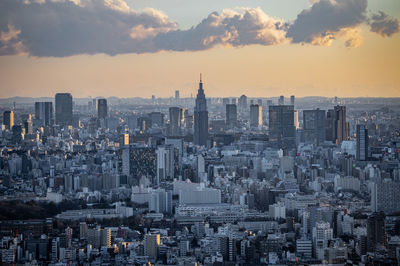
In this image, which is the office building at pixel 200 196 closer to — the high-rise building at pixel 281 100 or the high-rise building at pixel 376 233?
the high-rise building at pixel 376 233

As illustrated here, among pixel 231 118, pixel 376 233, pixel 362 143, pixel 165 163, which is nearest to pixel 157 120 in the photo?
Answer: pixel 231 118

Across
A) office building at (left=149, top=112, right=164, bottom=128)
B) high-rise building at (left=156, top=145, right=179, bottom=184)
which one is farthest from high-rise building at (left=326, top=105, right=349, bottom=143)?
office building at (left=149, top=112, right=164, bottom=128)

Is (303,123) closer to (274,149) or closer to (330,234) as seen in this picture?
(274,149)

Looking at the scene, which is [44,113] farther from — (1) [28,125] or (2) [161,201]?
(2) [161,201]

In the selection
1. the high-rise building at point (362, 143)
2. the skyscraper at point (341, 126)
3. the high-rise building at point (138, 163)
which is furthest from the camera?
the skyscraper at point (341, 126)

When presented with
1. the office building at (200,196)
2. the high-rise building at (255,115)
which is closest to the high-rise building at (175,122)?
the high-rise building at (255,115)

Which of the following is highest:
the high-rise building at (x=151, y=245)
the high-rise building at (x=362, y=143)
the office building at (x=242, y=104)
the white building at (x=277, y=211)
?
the office building at (x=242, y=104)
